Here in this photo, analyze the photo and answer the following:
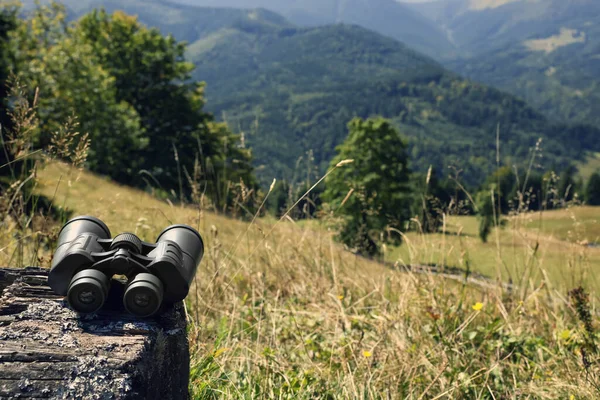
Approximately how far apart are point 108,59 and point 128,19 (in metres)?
5.20

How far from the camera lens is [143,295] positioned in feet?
5.39

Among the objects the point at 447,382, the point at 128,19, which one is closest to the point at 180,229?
the point at 447,382

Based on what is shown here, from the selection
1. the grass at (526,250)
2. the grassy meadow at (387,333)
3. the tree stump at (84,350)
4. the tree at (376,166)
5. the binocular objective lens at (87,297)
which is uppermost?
the binocular objective lens at (87,297)

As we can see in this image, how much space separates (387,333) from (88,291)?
6.81 feet

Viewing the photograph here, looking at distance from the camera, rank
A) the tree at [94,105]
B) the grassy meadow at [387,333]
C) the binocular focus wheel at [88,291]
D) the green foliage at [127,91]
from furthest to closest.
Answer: the green foliage at [127,91] → the tree at [94,105] → the grassy meadow at [387,333] → the binocular focus wheel at [88,291]

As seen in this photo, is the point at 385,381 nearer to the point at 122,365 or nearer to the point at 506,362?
the point at 506,362

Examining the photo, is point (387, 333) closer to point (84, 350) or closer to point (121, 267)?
point (121, 267)

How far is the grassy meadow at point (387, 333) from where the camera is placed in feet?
8.40

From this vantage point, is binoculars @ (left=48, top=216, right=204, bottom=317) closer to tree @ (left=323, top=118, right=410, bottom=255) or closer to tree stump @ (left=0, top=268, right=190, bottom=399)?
tree stump @ (left=0, top=268, right=190, bottom=399)

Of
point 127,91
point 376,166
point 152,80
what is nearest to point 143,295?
point 127,91

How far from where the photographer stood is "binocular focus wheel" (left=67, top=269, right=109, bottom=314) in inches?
62.3

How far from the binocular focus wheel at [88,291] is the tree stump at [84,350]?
46 mm

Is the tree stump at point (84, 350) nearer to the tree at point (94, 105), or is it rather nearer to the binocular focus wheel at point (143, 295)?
the binocular focus wheel at point (143, 295)

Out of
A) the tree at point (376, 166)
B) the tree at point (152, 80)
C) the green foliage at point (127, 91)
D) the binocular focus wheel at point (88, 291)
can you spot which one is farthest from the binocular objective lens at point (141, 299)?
the tree at point (376, 166)
